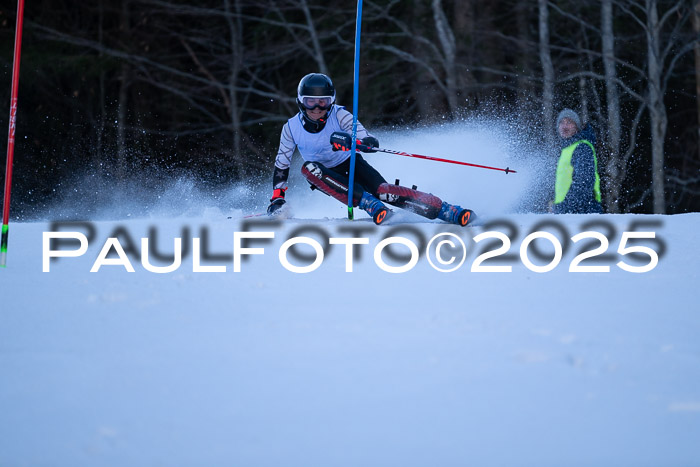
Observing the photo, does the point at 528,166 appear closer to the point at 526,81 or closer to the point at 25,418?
the point at 526,81

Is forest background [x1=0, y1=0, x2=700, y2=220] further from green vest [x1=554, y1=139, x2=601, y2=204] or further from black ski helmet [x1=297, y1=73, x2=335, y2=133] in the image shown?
black ski helmet [x1=297, y1=73, x2=335, y2=133]

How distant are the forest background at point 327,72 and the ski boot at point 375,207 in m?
8.06

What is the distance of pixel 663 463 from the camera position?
9.28ft

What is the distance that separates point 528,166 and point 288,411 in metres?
10.5

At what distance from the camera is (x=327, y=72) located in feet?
60.8

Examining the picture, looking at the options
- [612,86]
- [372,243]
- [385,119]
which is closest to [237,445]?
[372,243]

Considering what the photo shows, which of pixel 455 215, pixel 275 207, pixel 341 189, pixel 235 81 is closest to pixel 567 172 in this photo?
pixel 455 215

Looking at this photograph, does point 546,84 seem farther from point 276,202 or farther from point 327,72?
point 276,202

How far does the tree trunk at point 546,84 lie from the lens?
15.0m

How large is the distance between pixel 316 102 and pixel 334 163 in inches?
25.0

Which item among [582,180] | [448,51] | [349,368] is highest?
→ [448,51]

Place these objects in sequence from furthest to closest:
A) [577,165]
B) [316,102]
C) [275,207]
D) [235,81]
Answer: [235,81] → [577,165] → [275,207] → [316,102]

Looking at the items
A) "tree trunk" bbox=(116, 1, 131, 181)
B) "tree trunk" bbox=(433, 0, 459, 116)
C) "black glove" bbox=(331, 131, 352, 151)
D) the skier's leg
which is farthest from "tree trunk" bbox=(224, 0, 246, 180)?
"black glove" bbox=(331, 131, 352, 151)

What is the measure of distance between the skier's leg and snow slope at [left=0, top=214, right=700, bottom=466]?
1703mm
